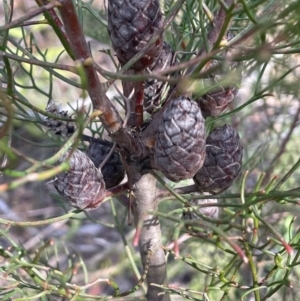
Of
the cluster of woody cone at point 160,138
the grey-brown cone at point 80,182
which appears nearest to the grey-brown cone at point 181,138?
the cluster of woody cone at point 160,138

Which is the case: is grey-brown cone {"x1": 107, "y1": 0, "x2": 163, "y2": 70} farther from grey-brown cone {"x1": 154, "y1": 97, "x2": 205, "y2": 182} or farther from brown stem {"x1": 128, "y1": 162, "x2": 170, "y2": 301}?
brown stem {"x1": 128, "y1": 162, "x2": 170, "y2": 301}

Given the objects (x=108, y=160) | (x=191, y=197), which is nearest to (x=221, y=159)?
(x=191, y=197)

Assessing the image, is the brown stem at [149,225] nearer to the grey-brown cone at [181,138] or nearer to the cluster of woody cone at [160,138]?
the cluster of woody cone at [160,138]

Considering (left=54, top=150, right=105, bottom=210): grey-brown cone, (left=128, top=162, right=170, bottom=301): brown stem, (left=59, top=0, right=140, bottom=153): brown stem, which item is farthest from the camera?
(left=128, top=162, right=170, bottom=301): brown stem

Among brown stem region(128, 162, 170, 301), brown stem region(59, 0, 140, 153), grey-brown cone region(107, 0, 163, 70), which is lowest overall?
brown stem region(128, 162, 170, 301)

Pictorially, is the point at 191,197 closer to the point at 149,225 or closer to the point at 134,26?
the point at 149,225

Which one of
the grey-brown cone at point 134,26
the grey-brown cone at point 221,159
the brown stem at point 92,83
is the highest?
the grey-brown cone at point 134,26

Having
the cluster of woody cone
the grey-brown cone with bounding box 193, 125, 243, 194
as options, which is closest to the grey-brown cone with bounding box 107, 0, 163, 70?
the cluster of woody cone
